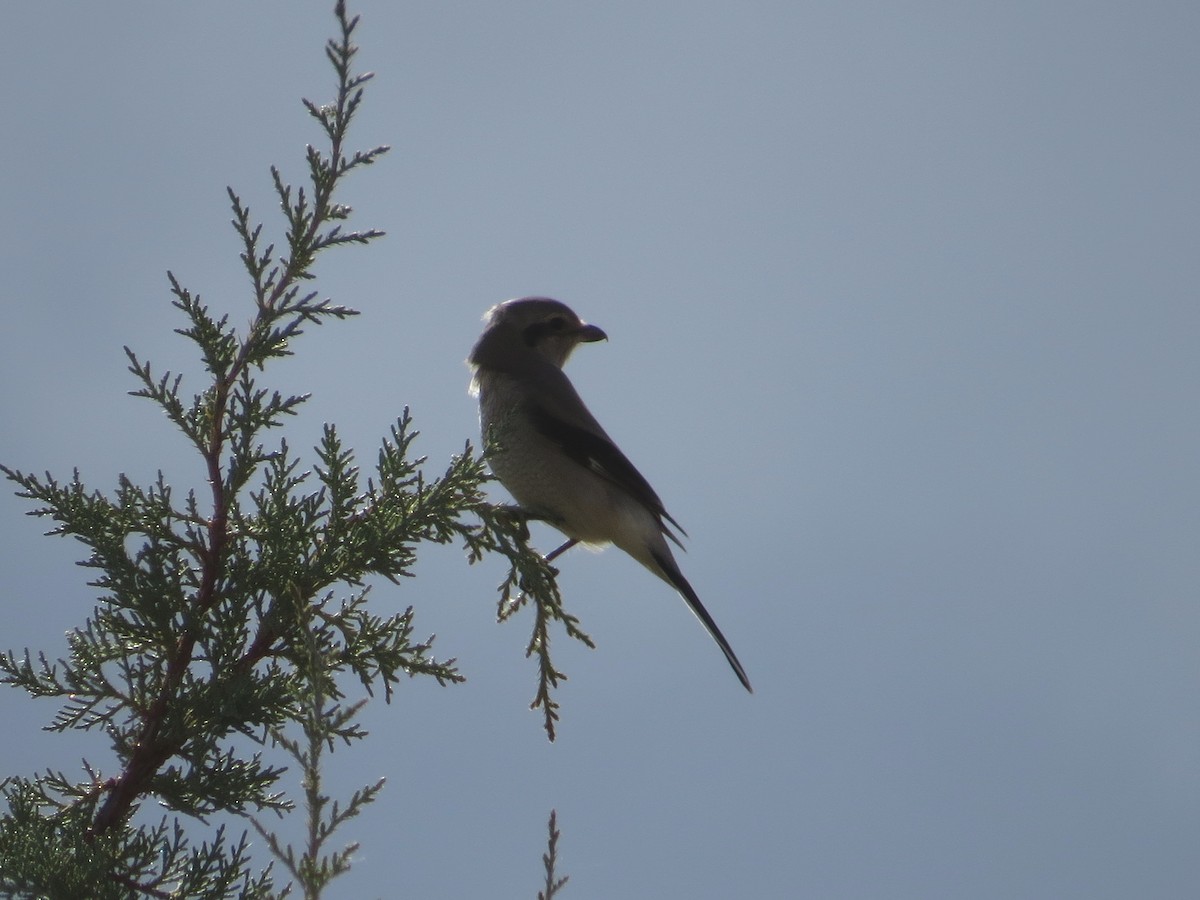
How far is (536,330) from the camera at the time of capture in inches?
227

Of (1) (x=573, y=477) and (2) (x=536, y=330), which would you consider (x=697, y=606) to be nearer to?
(1) (x=573, y=477)

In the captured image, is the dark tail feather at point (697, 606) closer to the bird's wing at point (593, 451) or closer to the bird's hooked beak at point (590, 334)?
the bird's wing at point (593, 451)

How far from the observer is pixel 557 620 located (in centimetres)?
322

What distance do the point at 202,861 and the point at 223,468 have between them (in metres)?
0.79

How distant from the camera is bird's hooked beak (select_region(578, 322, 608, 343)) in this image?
5914 mm

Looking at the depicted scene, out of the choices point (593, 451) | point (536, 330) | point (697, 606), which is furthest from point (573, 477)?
point (536, 330)

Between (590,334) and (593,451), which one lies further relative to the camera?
(590,334)

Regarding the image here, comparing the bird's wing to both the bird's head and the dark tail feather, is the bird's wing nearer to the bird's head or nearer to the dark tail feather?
the dark tail feather

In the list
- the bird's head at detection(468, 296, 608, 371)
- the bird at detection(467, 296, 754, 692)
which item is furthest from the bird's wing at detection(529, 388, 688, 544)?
the bird's head at detection(468, 296, 608, 371)

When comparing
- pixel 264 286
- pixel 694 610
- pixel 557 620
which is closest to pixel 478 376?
pixel 694 610

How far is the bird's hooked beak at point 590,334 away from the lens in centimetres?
Result: 591

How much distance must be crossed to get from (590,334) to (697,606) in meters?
1.80

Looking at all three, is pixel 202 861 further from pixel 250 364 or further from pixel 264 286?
pixel 264 286

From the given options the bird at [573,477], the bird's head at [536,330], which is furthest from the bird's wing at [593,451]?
the bird's head at [536,330]
